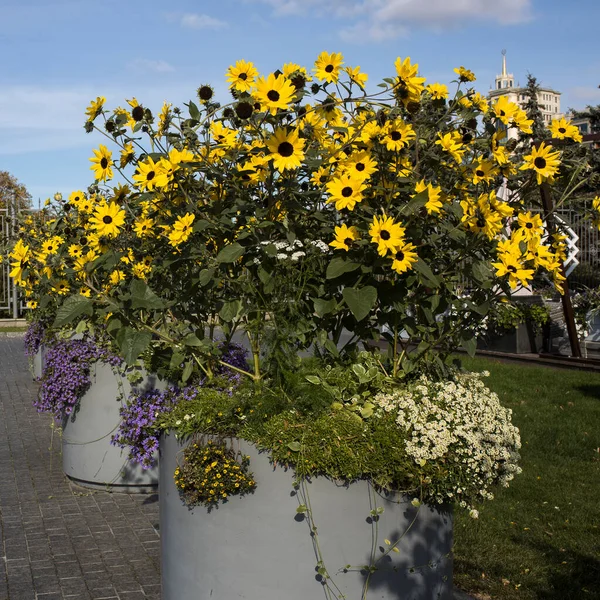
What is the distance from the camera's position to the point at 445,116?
3.39 m

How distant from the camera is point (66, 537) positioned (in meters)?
4.91

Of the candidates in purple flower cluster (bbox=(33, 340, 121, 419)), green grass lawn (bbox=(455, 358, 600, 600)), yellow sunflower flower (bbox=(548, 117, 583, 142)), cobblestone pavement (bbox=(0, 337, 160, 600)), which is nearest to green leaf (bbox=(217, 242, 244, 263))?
yellow sunflower flower (bbox=(548, 117, 583, 142))

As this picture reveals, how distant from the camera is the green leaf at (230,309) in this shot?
328 cm

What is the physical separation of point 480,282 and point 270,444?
1.02 meters

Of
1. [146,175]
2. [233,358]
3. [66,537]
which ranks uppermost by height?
[146,175]

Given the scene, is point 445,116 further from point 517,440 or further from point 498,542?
point 498,542

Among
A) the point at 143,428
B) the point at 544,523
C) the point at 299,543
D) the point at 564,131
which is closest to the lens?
the point at 299,543

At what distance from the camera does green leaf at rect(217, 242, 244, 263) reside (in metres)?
3.11

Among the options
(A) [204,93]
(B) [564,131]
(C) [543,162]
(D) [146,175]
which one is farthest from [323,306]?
(B) [564,131]

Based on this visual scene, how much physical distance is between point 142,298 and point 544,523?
2.98m

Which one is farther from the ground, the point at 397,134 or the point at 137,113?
the point at 137,113

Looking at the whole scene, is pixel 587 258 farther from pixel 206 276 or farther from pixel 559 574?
pixel 206 276

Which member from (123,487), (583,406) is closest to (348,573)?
(123,487)

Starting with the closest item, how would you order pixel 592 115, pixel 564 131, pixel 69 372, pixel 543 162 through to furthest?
1. pixel 543 162
2. pixel 564 131
3. pixel 69 372
4. pixel 592 115
